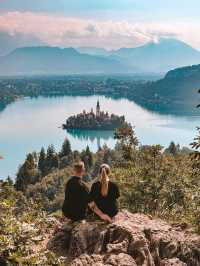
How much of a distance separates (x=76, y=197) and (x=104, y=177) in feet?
3.26

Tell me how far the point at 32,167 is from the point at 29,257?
4059 inches

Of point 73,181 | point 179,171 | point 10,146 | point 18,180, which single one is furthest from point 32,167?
point 73,181

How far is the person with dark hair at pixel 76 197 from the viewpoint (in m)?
10.9

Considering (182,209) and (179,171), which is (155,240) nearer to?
(182,209)

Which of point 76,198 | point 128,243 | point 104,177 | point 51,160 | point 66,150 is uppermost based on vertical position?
point 104,177

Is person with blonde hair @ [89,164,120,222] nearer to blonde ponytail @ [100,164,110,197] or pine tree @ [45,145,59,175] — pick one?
blonde ponytail @ [100,164,110,197]

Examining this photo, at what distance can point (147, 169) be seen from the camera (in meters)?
23.3

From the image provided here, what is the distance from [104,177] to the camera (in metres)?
10.6

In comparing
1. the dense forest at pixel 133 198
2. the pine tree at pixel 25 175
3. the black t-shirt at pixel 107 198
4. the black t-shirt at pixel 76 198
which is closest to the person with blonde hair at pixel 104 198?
the black t-shirt at pixel 107 198

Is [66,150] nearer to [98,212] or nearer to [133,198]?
[133,198]

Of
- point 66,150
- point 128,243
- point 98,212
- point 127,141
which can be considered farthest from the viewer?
point 66,150

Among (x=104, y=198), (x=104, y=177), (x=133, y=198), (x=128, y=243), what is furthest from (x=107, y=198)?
(x=133, y=198)

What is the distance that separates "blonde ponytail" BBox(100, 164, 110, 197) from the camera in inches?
412

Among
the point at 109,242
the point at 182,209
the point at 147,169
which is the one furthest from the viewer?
the point at 147,169
